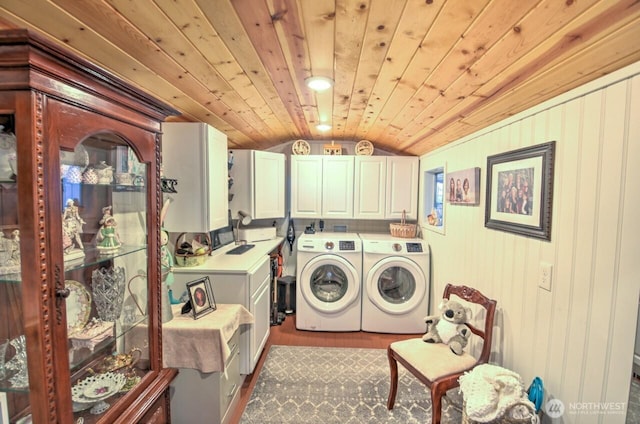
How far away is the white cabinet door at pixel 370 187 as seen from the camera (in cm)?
343

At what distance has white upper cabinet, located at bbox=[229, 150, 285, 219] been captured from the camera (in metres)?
3.05

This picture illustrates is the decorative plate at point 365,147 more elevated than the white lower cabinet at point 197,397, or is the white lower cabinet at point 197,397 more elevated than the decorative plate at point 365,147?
the decorative plate at point 365,147

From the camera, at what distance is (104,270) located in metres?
1.05

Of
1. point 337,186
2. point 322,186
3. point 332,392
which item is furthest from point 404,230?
point 332,392

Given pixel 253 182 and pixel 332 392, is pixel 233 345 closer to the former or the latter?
pixel 332 392

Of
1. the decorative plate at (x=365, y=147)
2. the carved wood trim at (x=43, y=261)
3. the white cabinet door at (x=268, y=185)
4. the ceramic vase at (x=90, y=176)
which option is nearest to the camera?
the carved wood trim at (x=43, y=261)

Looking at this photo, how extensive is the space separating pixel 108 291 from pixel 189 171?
114 cm

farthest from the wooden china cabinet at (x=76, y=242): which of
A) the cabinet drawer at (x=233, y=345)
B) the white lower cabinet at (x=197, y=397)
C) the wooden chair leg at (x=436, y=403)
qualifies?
the wooden chair leg at (x=436, y=403)

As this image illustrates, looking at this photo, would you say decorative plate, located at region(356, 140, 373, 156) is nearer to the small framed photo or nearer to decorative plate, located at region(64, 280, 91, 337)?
the small framed photo

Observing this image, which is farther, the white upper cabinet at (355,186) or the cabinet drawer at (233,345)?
the white upper cabinet at (355,186)

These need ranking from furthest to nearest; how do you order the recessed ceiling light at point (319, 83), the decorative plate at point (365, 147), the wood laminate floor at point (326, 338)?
the decorative plate at point (365, 147) → the wood laminate floor at point (326, 338) → the recessed ceiling light at point (319, 83)

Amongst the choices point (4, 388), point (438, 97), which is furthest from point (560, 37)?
point (4, 388)

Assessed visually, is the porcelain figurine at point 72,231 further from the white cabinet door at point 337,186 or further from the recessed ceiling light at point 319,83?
the white cabinet door at point 337,186

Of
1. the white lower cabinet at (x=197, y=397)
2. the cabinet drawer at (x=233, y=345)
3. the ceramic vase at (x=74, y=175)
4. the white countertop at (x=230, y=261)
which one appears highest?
the ceramic vase at (x=74, y=175)
